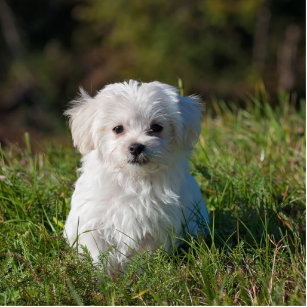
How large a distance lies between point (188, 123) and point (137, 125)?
0.39 m

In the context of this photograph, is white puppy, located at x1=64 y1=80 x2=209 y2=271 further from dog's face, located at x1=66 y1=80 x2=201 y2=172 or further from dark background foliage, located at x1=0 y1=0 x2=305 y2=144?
dark background foliage, located at x1=0 y1=0 x2=305 y2=144

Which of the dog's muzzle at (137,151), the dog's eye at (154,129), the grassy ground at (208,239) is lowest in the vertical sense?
the grassy ground at (208,239)

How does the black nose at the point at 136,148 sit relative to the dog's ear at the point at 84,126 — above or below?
below

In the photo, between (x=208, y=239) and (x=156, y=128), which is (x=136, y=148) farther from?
(x=208, y=239)

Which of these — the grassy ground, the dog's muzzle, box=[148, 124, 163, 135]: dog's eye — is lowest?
the grassy ground

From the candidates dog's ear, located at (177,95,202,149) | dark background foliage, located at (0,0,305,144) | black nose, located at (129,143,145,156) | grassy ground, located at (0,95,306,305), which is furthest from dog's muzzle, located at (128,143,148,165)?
dark background foliage, located at (0,0,305,144)

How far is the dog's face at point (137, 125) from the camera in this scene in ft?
10.7

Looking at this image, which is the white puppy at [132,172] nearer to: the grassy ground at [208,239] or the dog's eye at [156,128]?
the dog's eye at [156,128]

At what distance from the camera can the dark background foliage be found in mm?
15945

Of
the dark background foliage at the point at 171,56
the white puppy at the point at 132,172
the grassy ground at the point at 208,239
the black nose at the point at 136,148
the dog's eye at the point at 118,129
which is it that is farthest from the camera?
the dark background foliage at the point at 171,56

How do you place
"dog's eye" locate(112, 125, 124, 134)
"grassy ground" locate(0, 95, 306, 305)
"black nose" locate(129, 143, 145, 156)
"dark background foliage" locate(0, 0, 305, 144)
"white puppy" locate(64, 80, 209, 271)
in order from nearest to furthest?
1. "grassy ground" locate(0, 95, 306, 305)
2. "black nose" locate(129, 143, 145, 156)
3. "white puppy" locate(64, 80, 209, 271)
4. "dog's eye" locate(112, 125, 124, 134)
5. "dark background foliage" locate(0, 0, 305, 144)

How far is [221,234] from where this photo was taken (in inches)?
153

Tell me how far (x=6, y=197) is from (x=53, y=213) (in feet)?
1.35

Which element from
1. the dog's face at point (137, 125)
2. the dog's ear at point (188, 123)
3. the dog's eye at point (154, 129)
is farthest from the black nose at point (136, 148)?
the dog's ear at point (188, 123)
